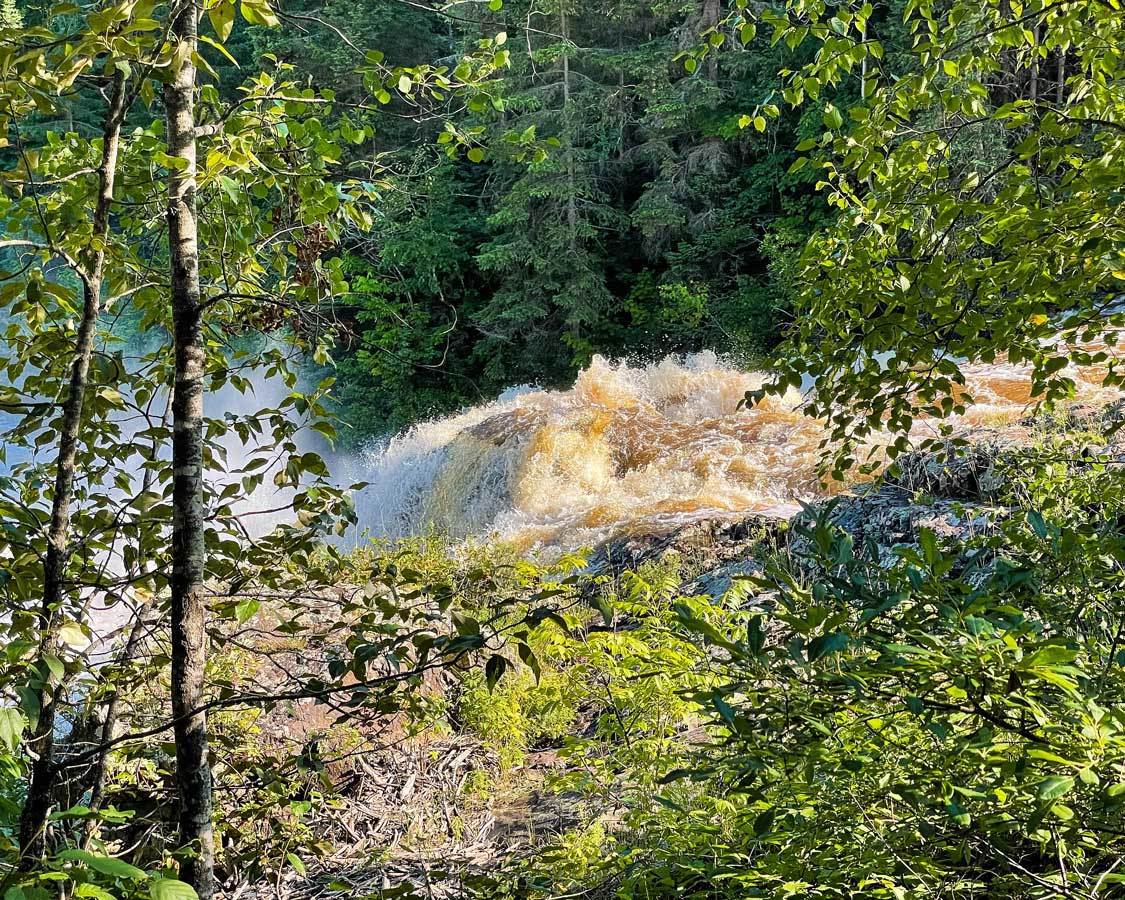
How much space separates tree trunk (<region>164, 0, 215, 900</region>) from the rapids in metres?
6.61

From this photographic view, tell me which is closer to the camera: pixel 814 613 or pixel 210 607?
pixel 814 613

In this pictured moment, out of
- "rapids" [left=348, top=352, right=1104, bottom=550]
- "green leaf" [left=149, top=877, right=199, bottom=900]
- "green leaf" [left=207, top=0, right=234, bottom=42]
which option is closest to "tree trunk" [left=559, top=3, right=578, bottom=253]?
"rapids" [left=348, top=352, right=1104, bottom=550]

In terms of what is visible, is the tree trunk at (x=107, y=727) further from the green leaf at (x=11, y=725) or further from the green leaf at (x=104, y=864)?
the green leaf at (x=104, y=864)

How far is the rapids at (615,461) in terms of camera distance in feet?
29.1

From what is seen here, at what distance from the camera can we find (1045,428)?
22.5 feet

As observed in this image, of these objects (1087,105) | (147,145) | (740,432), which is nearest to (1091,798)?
(1087,105)

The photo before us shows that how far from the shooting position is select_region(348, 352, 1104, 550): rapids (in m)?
8.87

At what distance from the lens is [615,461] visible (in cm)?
1080

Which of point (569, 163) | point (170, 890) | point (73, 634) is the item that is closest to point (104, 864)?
point (170, 890)

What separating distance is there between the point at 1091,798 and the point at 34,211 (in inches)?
89.4

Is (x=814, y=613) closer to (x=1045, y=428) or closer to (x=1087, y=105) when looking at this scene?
(x=1087, y=105)

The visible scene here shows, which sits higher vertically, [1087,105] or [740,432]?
[1087,105]

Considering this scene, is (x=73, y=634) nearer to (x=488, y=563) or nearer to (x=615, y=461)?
(x=488, y=563)

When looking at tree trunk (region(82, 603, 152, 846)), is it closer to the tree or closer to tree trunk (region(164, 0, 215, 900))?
tree trunk (region(164, 0, 215, 900))
